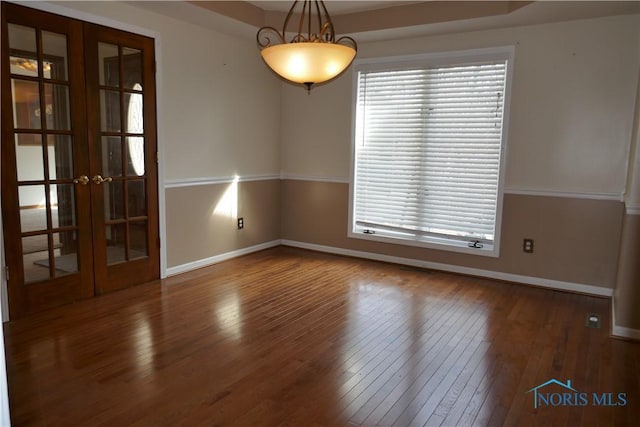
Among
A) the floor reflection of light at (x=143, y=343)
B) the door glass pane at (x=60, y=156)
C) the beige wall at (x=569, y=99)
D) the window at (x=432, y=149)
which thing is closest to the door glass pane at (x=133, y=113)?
the door glass pane at (x=60, y=156)

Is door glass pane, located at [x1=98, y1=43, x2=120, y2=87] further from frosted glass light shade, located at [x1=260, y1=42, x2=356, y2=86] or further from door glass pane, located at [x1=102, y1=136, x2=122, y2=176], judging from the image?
frosted glass light shade, located at [x1=260, y1=42, x2=356, y2=86]

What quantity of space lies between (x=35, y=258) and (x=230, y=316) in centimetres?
153

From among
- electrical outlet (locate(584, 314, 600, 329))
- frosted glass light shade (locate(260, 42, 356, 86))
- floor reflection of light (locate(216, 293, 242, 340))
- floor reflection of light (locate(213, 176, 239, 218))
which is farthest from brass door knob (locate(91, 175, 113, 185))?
electrical outlet (locate(584, 314, 600, 329))

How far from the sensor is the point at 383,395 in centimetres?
242

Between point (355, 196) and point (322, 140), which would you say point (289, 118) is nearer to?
point (322, 140)

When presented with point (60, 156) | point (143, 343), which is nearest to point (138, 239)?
point (60, 156)

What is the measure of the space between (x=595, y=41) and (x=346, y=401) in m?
3.61

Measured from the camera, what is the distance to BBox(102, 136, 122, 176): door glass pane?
3783mm

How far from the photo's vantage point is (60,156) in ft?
11.5

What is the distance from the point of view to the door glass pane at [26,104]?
3193 mm

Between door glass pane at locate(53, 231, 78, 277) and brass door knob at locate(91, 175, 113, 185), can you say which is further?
brass door knob at locate(91, 175, 113, 185)

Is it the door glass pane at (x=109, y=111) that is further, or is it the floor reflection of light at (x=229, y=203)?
the floor reflection of light at (x=229, y=203)

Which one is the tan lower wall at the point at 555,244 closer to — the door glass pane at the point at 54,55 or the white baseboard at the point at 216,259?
the white baseboard at the point at 216,259

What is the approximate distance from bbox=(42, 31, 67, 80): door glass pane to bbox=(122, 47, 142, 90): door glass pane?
0.50 metres
